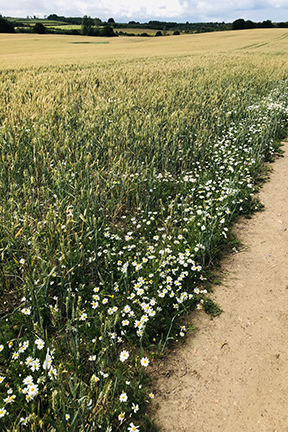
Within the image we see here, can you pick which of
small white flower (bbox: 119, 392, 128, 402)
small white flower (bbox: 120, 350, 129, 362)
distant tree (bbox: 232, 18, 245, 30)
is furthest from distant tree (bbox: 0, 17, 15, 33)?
small white flower (bbox: 119, 392, 128, 402)

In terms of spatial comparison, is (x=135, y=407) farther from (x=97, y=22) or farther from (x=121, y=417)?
(x=97, y=22)

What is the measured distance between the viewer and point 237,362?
2.36m

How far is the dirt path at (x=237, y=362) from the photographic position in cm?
201

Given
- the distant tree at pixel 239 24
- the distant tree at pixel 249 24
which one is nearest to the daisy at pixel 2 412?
the distant tree at pixel 239 24

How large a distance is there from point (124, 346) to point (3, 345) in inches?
39.7

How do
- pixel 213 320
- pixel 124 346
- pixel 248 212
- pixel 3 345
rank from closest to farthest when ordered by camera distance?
pixel 3 345, pixel 124 346, pixel 213 320, pixel 248 212

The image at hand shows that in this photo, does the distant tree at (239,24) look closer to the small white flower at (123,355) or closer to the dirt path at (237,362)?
the dirt path at (237,362)

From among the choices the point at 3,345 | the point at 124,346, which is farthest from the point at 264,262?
the point at 3,345

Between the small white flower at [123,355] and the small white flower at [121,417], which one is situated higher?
the small white flower at [123,355]

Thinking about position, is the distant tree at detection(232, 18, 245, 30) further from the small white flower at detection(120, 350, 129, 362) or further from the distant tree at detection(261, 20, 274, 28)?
the small white flower at detection(120, 350, 129, 362)

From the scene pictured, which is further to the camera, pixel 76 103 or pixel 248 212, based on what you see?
pixel 76 103

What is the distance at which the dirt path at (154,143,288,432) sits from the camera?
201 centimetres

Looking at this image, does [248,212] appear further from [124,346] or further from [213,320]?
[124,346]

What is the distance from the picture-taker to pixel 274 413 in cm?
204
